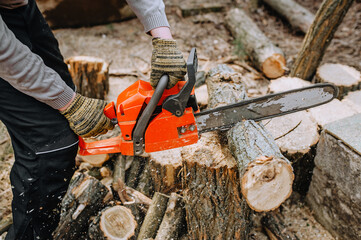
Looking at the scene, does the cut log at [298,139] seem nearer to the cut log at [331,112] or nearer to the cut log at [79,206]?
the cut log at [331,112]

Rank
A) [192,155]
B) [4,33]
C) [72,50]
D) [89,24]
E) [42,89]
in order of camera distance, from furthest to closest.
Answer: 1. [89,24]
2. [72,50]
3. [192,155]
4. [42,89]
5. [4,33]

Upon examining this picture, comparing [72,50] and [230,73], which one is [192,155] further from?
[72,50]

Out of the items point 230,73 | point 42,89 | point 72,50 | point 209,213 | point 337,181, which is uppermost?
point 42,89

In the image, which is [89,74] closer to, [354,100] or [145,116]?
[145,116]

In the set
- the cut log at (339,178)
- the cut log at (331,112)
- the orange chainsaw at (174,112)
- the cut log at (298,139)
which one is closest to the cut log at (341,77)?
the cut log at (331,112)

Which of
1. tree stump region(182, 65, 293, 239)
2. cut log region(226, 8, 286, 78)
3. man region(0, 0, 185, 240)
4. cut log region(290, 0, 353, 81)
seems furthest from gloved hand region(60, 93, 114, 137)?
cut log region(226, 8, 286, 78)

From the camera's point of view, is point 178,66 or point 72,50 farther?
point 72,50

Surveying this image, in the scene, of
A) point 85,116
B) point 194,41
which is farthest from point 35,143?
point 194,41

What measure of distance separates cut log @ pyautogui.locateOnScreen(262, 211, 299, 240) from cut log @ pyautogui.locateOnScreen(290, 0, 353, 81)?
1794 millimetres

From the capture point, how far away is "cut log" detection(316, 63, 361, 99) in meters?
2.87

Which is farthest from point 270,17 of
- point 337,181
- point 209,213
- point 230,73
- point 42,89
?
point 42,89

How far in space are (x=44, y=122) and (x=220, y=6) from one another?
492 cm

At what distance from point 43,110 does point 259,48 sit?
311 cm

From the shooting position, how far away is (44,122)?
5.22 feet
